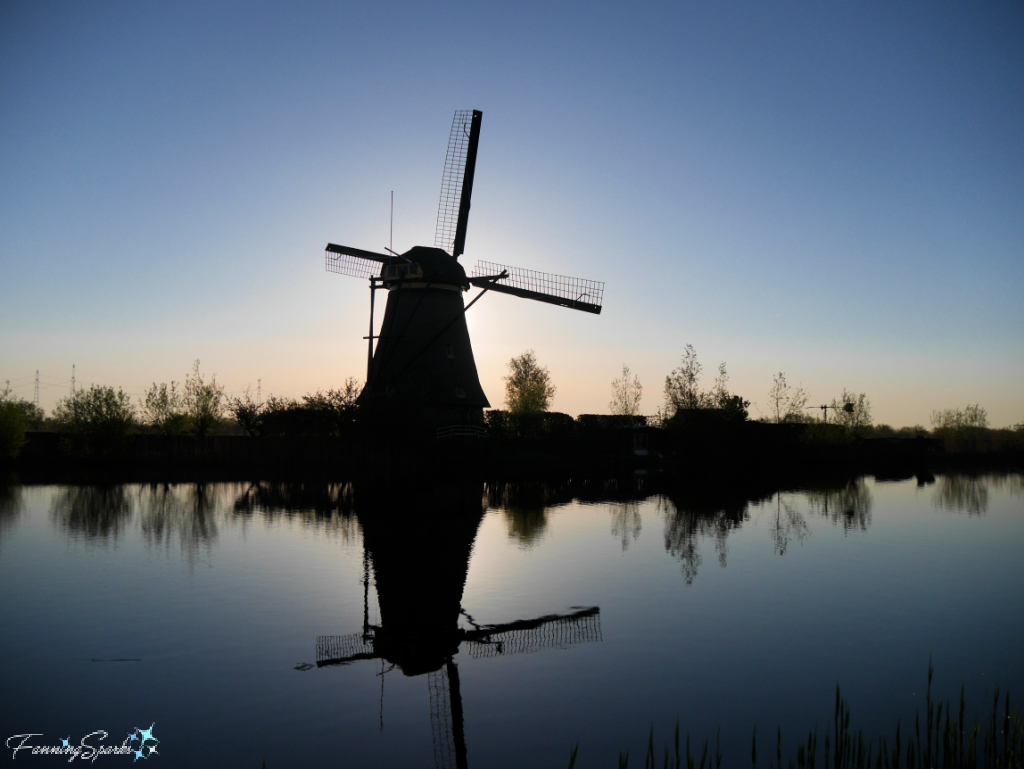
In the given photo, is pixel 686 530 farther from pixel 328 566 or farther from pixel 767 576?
pixel 328 566

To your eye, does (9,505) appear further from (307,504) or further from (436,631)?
(436,631)

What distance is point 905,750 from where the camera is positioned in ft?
18.2

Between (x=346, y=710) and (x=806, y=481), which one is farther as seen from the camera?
(x=806, y=481)

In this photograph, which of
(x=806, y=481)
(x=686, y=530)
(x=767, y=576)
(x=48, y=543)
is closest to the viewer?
(x=767, y=576)

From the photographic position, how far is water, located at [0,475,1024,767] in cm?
586

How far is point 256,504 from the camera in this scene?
68.1 feet

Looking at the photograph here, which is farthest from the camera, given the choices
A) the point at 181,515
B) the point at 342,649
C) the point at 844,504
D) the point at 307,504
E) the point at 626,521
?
the point at 844,504

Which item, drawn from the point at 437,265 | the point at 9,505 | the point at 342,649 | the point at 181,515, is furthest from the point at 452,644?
the point at 437,265

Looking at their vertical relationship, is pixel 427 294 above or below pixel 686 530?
above

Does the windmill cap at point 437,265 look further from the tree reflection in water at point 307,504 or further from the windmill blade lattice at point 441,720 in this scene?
the windmill blade lattice at point 441,720

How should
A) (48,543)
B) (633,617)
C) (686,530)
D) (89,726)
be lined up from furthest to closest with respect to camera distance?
(686,530)
(48,543)
(633,617)
(89,726)

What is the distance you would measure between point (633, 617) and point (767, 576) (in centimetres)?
363

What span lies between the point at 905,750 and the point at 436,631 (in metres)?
4.89

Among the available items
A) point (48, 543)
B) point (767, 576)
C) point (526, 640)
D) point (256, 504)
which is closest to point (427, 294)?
point (256, 504)
